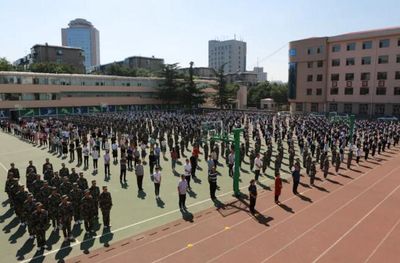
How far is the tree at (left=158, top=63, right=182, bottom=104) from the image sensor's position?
214ft

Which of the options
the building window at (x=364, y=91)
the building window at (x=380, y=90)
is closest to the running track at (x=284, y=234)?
the building window at (x=380, y=90)

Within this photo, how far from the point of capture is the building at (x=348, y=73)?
5300cm

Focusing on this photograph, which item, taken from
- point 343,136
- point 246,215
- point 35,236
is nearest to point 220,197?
point 246,215

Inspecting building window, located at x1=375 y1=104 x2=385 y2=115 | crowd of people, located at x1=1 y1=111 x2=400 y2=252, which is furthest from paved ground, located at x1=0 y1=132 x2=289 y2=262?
building window, located at x1=375 y1=104 x2=385 y2=115

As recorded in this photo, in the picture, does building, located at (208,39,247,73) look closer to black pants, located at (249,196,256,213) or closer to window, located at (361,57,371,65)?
window, located at (361,57,371,65)

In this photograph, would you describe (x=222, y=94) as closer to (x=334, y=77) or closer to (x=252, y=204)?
(x=334, y=77)

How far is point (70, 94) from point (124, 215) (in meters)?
48.1

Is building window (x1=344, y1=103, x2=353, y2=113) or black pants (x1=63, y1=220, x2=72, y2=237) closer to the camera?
black pants (x1=63, y1=220, x2=72, y2=237)

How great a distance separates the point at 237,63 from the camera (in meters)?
174

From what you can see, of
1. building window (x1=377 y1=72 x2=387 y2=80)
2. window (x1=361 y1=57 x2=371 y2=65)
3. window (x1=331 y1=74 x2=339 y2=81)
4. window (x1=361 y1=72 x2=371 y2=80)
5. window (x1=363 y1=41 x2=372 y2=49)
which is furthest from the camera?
window (x1=331 y1=74 x2=339 y2=81)

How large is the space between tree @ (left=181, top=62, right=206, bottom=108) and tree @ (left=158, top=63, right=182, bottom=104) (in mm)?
1430

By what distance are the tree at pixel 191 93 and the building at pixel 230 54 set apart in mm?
105627

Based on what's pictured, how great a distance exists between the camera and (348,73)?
5781cm

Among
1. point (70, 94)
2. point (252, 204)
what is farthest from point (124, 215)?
point (70, 94)
